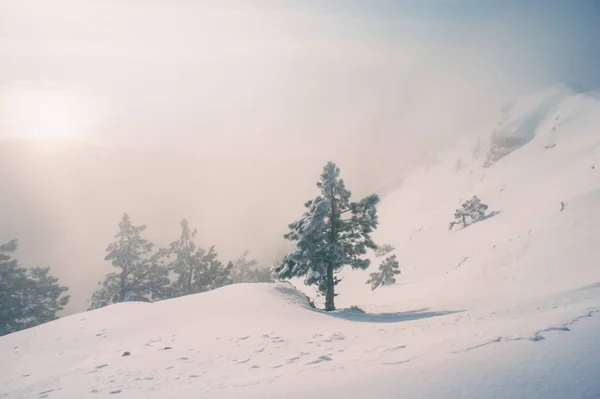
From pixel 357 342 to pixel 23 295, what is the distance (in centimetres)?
2918

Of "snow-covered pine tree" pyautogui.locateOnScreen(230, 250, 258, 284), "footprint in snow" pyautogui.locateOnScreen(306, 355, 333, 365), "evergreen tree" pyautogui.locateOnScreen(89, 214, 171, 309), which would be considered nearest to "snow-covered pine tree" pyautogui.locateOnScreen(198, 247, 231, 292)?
"evergreen tree" pyautogui.locateOnScreen(89, 214, 171, 309)

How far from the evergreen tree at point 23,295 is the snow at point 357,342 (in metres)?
14.7

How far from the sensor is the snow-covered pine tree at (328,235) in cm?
1817

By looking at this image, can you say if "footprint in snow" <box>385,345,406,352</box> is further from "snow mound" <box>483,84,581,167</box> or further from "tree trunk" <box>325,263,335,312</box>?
"snow mound" <box>483,84,581,167</box>

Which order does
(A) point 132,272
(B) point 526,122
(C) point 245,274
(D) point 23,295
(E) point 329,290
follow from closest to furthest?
(E) point 329,290 → (D) point 23,295 → (A) point 132,272 → (C) point 245,274 → (B) point 526,122

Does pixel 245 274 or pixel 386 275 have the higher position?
pixel 245 274

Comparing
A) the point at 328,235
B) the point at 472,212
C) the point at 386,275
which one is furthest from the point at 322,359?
the point at 472,212

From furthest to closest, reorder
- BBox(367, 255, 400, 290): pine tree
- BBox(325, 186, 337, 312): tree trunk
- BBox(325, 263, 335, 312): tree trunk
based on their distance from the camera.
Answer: BBox(367, 255, 400, 290): pine tree < BBox(325, 263, 335, 312): tree trunk < BBox(325, 186, 337, 312): tree trunk

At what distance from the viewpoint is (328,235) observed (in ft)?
63.0

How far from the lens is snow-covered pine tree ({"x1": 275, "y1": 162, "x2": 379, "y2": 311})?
18.2m

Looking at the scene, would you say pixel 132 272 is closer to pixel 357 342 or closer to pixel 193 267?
pixel 193 267

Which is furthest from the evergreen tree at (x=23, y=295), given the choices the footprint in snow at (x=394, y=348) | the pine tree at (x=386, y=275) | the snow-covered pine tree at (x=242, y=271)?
the pine tree at (x=386, y=275)

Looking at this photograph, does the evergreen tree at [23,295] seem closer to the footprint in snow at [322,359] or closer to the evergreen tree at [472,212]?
the footprint in snow at [322,359]

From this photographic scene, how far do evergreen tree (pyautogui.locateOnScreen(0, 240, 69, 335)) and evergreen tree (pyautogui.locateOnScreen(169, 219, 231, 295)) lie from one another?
9.96 metres
